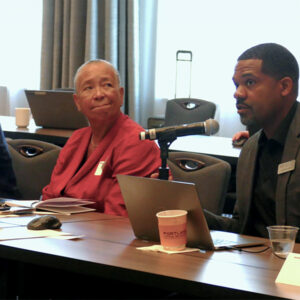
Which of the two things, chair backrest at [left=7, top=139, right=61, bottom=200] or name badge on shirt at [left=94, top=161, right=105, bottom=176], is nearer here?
→ name badge on shirt at [left=94, top=161, right=105, bottom=176]

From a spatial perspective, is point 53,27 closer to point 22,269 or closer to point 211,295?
point 22,269

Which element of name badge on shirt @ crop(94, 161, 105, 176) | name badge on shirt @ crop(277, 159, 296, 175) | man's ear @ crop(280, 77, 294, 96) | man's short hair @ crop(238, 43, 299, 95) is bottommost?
name badge on shirt @ crop(94, 161, 105, 176)

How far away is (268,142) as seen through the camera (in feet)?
7.59

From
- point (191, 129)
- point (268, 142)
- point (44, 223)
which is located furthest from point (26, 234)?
Answer: point (268, 142)

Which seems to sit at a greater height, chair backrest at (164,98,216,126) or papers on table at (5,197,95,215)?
chair backrest at (164,98,216,126)

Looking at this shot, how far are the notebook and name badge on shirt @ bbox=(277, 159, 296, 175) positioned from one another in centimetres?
206

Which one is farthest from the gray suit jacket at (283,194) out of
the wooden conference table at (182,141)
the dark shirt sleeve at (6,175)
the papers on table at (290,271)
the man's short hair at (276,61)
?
the dark shirt sleeve at (6,175)

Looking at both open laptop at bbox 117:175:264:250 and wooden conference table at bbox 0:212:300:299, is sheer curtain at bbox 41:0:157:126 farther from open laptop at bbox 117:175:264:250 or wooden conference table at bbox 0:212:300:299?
open laptop at bbox 117:175:264:250

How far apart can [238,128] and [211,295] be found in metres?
4.01

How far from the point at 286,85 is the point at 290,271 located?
2.94 ft

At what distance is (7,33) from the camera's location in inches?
260

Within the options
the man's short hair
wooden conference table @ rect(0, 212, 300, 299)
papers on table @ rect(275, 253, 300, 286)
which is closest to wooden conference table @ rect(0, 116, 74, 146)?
wooden conference table @ rect(0, 212, 300, 299)

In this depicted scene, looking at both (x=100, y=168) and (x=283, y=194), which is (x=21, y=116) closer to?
(x=100, y=168)

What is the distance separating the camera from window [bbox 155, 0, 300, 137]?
4.97 meters
